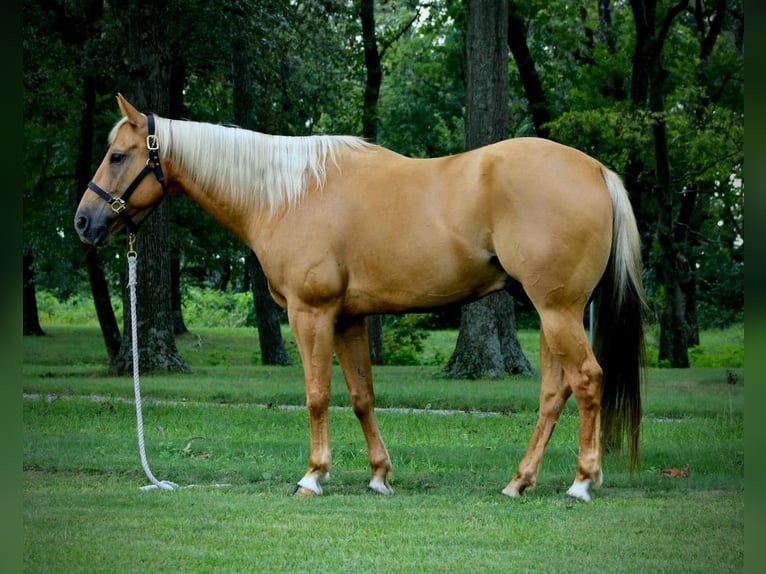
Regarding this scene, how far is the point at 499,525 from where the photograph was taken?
224 inches

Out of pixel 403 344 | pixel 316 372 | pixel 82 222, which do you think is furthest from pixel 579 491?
pixel 403 344

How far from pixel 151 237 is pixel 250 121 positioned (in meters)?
5.11

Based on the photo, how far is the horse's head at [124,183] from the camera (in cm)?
713

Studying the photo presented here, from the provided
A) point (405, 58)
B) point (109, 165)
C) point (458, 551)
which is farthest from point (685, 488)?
point (405, 58)

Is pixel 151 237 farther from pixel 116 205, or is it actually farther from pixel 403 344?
pixel 116 205

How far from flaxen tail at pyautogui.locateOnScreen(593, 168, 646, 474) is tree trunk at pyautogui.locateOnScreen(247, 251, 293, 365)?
51.4 feet

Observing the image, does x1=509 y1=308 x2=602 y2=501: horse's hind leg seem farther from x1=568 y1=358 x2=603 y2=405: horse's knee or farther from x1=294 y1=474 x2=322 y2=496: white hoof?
x1=294 y1=474 x2=322 y2=496: white hoof

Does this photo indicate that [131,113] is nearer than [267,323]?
Yes

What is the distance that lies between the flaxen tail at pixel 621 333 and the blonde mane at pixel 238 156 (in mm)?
2138

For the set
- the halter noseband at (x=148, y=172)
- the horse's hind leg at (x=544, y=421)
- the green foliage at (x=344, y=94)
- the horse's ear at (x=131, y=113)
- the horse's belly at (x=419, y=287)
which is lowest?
the horse's hind leg at (x=544, y=421)

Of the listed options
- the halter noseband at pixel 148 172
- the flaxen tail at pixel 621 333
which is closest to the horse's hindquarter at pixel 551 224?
the flaxen tail at pixel 621 333

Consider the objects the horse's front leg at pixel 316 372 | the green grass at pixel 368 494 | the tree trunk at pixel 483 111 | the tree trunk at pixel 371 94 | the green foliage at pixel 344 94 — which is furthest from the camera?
the tree trunk at pixel 371 94

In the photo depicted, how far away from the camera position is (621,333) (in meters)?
6.82

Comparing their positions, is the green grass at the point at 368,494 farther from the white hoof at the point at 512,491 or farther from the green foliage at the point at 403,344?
the green foliage at the point at 403,344
